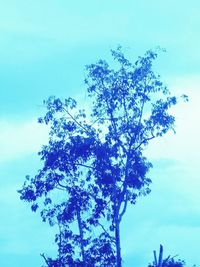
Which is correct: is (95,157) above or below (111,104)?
below

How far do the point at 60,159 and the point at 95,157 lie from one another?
2280mm

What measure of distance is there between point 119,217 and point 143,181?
3099mm

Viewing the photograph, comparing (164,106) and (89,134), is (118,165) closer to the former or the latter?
(89,134)

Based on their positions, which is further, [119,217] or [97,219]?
[97,219]

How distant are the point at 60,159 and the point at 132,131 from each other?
4.97 metres

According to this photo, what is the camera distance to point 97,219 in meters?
32.7

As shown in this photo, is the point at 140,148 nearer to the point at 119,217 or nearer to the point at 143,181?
the point at 143,181

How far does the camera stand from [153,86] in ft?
105

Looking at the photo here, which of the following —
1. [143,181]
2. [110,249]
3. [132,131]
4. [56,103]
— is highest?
[56,103]

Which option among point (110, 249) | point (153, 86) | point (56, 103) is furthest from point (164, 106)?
point (110, 249)

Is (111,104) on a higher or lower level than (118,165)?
higher

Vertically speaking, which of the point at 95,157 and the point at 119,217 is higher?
the point at 95,157

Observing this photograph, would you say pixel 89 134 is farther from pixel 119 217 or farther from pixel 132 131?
pixel 119 217

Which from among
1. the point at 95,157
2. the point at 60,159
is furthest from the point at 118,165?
the point at 60,159
